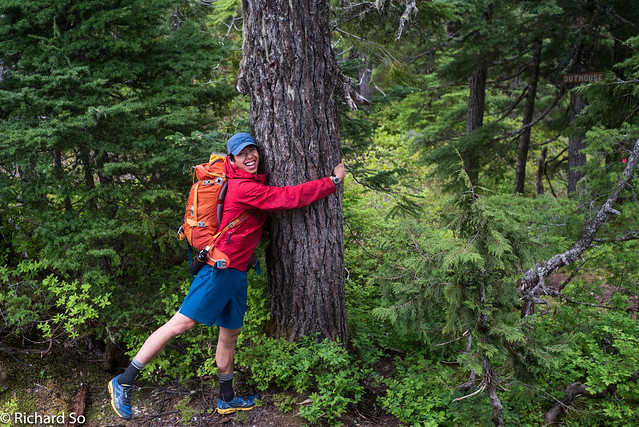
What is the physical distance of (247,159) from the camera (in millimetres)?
4105

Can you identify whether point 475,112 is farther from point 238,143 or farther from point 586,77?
point 238,143

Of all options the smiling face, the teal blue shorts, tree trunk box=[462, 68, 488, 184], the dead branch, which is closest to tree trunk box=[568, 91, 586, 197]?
tree trunk box=[462, 68, 488, 184]

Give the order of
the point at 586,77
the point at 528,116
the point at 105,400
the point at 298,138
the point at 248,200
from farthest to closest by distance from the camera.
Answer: the point at 528,116 < the point at 586,77 < the point at 105,400 < the point at 298,138 < the point at 248,200

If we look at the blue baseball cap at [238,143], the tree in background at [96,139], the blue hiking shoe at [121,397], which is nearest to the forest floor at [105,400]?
the blue hiking shoe at [121,397]

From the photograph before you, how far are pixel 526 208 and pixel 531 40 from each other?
4524 mm

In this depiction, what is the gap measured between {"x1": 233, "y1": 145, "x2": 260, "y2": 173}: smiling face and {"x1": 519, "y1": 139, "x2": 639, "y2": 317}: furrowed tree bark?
128 inches

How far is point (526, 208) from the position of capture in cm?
675

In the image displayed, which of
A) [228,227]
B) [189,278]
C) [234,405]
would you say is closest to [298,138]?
[228,227]

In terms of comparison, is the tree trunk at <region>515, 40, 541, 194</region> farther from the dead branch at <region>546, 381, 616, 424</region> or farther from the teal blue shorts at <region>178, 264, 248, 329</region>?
the teal blue shorts at <region>178, 264, 248, 329</region>

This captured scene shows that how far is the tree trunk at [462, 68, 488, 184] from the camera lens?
35.1 feet

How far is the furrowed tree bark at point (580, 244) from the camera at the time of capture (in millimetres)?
4906

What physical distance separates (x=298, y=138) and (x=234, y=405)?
2678 millimetres

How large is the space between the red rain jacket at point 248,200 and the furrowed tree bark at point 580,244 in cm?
270

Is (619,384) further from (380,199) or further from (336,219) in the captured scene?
(380,199)
